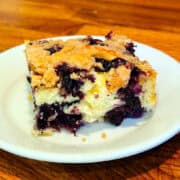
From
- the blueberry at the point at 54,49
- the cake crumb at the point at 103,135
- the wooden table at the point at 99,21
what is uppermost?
the wooden table at the point at 99,21

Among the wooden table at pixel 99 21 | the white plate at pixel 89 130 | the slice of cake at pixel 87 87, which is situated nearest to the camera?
the white plate at pixel 89 130

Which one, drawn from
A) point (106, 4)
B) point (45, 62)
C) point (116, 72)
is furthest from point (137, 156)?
point (106, 4)

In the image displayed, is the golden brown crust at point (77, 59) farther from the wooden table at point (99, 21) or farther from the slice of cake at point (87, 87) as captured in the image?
the wooden table at point (99, 21)

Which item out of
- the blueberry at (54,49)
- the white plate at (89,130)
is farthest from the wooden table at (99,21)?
the blueberry at (54,49)

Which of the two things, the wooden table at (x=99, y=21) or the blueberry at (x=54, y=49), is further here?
the wooden table at (x=99, y=21)

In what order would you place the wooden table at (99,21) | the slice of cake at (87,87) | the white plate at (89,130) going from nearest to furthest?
the white plate at (89,130)
the slice of cake at (87,87)
the wooden table at (99,21)

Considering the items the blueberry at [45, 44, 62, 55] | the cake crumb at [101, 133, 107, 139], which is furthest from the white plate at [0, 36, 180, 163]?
the blueberry at [45, 44, 62, 55]

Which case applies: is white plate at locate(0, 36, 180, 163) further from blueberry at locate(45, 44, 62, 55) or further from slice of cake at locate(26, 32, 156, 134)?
blueberry at locate(45, 44, 62, 55)

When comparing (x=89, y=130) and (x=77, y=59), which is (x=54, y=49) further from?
(x=89, y=130)
